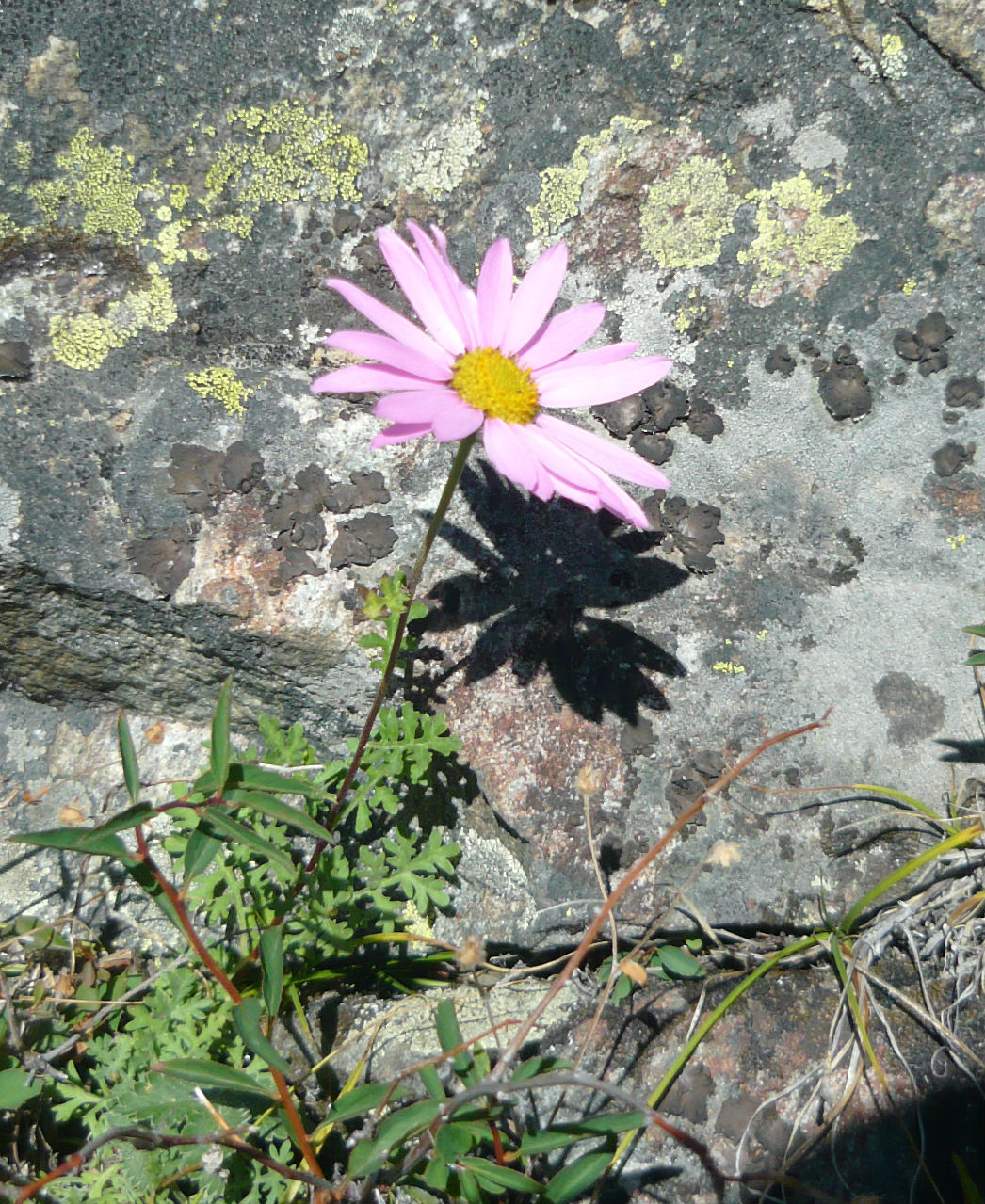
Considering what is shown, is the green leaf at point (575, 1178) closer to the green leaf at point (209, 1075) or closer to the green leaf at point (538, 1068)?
the green leaf at point (538, 1068)

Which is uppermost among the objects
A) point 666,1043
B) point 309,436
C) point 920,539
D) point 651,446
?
point 309,436

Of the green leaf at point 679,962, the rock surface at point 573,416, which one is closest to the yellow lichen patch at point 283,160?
the rock surface at point 573,416

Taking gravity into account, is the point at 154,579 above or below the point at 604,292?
below

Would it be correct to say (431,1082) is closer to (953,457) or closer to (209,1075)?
(209,1075)

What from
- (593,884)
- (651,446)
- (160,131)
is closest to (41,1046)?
(593,884)

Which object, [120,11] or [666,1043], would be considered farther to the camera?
[120,11]

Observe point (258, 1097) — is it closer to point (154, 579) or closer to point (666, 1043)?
point (666, 1043)

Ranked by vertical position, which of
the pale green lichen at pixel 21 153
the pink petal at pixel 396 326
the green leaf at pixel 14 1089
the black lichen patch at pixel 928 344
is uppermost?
the pale green lichen at pixel 21 153

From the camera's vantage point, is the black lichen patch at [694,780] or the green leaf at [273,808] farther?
the black lichen patch at [694,780]
